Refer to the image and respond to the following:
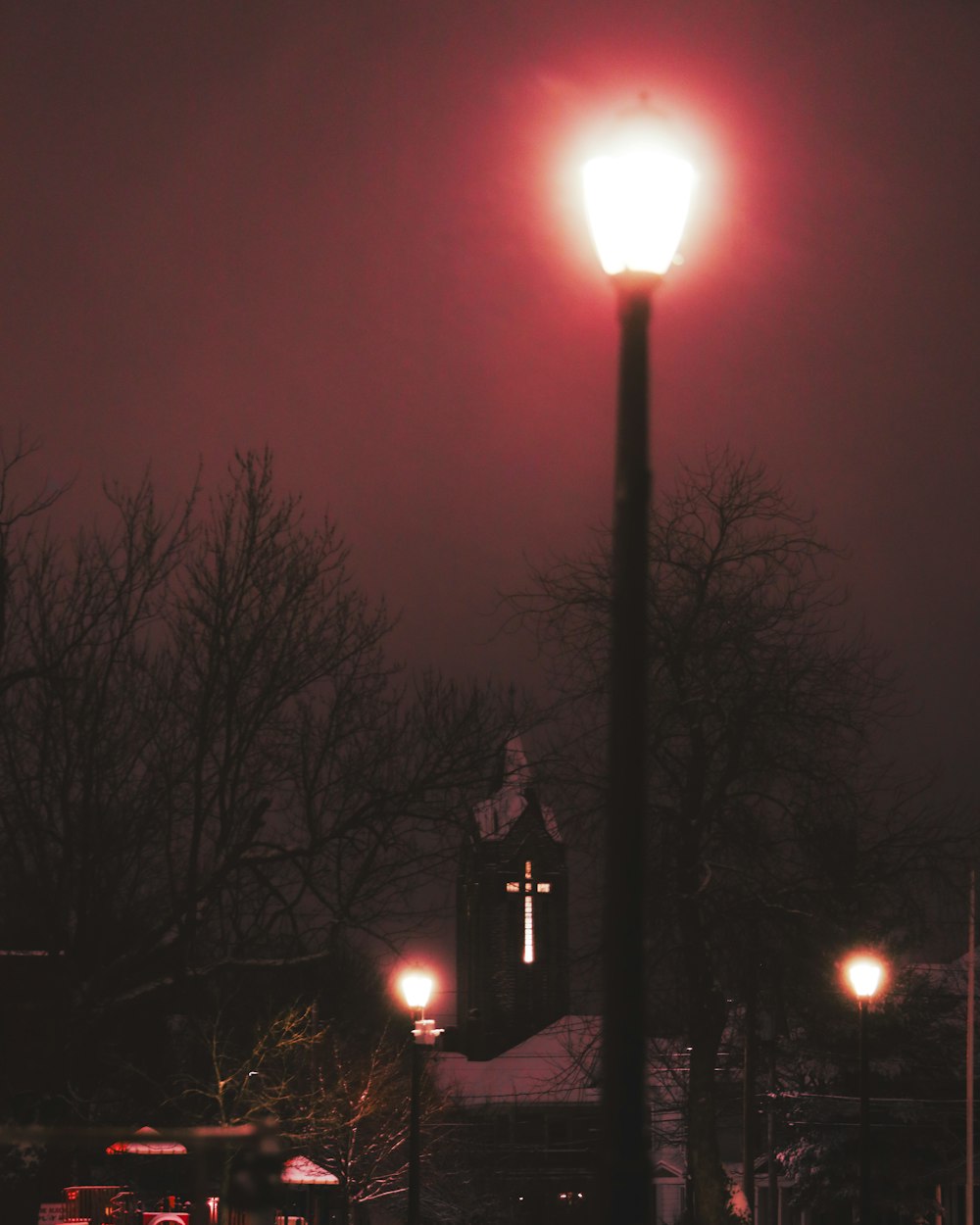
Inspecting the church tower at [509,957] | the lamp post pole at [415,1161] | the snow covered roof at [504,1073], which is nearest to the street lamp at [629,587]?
the lamp post pole at [415,1161]

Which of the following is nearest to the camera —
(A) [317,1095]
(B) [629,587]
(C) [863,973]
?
(B) [629,587]

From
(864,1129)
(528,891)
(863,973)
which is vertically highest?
(863,973)

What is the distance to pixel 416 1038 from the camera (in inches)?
941

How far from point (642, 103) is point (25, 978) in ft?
62.6

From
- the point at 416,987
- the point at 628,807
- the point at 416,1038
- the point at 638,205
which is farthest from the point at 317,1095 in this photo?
the point at 638,205

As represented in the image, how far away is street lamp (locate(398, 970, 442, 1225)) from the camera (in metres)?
22.8

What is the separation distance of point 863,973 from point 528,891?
93.4m

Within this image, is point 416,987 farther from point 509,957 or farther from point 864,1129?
point 509,957

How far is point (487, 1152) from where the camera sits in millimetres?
76125

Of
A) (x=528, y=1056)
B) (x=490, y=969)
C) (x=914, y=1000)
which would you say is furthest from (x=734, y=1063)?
(x=490, y=969)

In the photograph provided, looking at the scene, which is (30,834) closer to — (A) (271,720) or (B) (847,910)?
(A) (271,720)

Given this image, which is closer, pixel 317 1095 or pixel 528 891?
pixel 317 1095

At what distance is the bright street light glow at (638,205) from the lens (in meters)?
6.67

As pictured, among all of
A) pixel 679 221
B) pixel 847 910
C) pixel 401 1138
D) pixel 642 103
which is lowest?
pixel 401 1138
